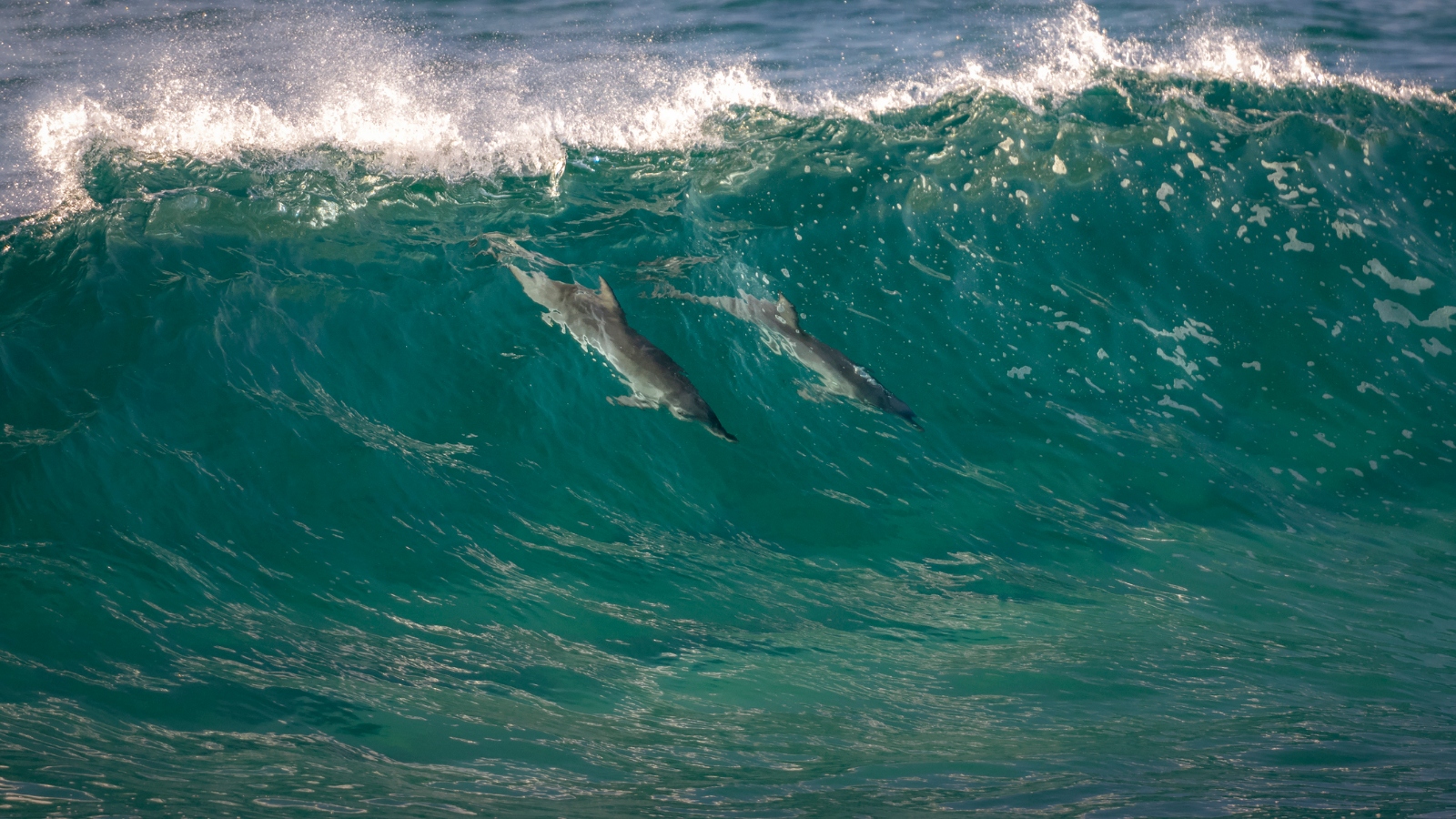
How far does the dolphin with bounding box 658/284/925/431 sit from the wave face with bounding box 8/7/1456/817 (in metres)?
0.14

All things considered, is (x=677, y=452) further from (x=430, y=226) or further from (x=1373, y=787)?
(x=1373, y=787)

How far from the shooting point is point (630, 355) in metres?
5.92

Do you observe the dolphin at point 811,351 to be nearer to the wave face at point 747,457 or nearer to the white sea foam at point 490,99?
the wave face at point 747,457

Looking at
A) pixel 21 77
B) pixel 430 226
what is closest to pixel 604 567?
pixel 430 226

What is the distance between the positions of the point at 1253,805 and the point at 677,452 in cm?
420

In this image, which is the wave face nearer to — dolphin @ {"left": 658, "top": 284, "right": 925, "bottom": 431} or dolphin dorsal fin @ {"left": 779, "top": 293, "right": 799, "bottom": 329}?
dolphin @ {"left": 658, "top": 284, "right": 925, "bottom": 431}

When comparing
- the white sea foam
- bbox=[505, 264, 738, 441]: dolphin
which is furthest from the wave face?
bbox=[505, 264, 738, 441]: dolphin

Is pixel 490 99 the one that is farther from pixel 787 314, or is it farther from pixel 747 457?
pixel 747 457

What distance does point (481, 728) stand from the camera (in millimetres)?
4305

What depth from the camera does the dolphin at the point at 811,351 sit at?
19.8 feet

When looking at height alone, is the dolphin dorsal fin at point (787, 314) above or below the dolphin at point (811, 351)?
above

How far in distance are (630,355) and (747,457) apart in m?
1.34

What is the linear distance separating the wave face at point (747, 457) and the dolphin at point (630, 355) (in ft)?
1.59

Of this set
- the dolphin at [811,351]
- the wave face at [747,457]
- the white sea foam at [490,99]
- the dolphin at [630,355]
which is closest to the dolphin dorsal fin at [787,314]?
the dolphin at [811,351]
